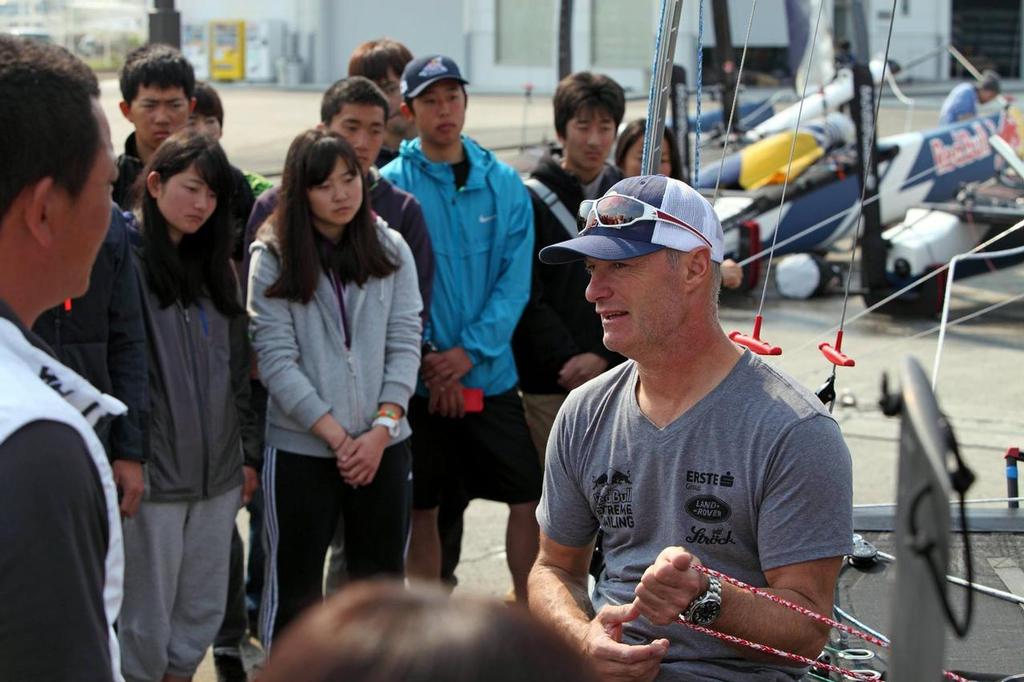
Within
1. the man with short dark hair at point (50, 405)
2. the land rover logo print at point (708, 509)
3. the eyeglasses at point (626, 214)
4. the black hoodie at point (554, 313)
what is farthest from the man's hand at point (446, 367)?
the man with short dark hair at point (50, 405)

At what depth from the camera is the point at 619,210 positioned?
2926mm

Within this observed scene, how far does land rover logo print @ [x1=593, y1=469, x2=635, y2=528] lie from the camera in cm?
284

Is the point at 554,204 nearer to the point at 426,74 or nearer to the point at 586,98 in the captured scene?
the point at 586,98

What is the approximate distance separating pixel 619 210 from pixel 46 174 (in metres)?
1.51

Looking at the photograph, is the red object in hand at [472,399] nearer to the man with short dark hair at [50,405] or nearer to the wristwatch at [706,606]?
the wristwatch at [706,606]

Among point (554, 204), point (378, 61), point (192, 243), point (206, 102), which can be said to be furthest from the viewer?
point (378, 61)

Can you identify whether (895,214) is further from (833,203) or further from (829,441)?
(829,441)

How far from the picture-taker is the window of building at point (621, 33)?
120ft

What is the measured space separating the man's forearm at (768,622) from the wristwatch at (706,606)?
18mm

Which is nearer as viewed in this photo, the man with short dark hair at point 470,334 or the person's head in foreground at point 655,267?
the person's head in foreground at point 655,267

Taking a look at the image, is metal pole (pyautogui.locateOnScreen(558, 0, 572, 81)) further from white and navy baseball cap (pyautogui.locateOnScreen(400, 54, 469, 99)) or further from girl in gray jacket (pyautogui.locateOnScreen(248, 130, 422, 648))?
girl in gray jacket (pyautogui.locateOnScreen(248, 130, 422, 648))

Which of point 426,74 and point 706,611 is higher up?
point 426,74

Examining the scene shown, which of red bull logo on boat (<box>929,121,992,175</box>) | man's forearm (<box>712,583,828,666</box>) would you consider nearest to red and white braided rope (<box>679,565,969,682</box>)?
man's forearm (<box>712,583,828,666</box>)

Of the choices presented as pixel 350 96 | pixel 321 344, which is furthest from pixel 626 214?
pixel 350 96
